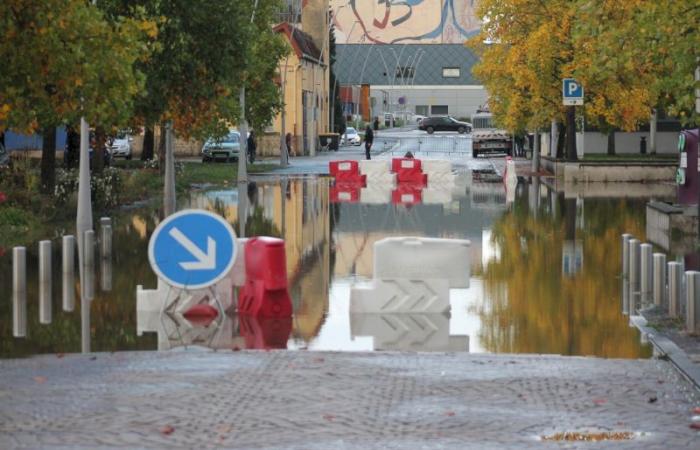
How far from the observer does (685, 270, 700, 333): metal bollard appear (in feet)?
45.9

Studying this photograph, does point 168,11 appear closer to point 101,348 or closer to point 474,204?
point 474,204

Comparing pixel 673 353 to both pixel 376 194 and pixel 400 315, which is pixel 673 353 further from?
pixel 376 194

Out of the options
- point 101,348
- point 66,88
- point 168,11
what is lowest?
point 101,348

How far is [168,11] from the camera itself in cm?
3344

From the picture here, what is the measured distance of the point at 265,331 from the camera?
14586 mm

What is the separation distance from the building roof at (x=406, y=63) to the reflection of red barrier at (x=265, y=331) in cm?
16130

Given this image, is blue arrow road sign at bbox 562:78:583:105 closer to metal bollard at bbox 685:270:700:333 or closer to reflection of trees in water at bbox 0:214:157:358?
reflection of trees in water at bbox 0:214:157:358

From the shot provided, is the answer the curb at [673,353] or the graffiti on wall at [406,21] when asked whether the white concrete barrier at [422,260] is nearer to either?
the curb at [673,353]

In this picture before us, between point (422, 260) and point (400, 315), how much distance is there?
→ 597mm

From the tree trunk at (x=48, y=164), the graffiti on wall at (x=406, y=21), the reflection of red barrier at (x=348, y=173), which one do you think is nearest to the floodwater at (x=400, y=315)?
the tree trunk at (x=48, y=164)

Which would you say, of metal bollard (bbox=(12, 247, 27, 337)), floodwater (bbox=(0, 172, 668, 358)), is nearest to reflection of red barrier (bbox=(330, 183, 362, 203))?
floodwater (bbox=(0, 172, 668, 358))

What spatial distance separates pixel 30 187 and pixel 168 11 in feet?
15.7

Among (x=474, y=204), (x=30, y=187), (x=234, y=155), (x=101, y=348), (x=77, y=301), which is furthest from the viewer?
(x=234, y=155)

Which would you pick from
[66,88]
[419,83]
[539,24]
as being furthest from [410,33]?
[66,88]
